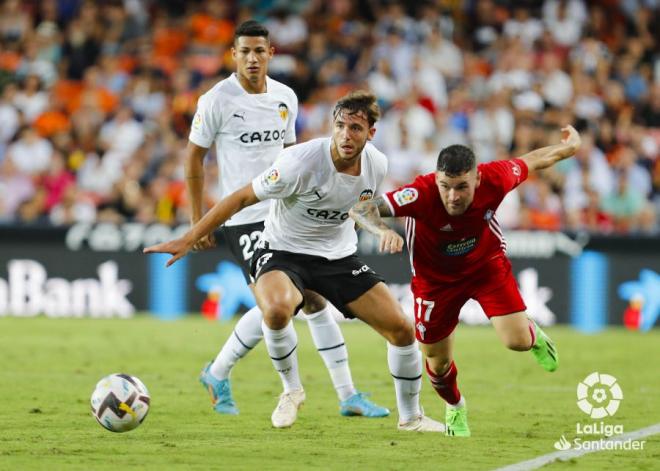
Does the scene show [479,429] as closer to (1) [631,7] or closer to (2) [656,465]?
(2) [656,465]

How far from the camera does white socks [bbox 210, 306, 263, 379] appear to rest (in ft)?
30.0

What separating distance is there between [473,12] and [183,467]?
1528 cm

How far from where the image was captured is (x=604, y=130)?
18.2 meters

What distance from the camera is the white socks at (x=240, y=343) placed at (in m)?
9.13

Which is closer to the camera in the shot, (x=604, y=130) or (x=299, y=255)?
(x=299, y=255)

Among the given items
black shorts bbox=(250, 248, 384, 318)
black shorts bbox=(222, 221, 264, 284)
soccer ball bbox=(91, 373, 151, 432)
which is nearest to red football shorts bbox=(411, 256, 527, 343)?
black shorts bbox=(250, 248, 384, 318)

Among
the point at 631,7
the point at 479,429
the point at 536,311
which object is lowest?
the point at 536,311

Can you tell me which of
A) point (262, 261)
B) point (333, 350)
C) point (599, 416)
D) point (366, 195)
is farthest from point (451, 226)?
point (599, 416)

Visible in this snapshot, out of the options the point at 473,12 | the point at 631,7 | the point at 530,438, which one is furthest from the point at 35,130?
the point at 530,438

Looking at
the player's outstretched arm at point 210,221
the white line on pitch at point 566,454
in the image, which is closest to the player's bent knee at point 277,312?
the player's outstretched arm at point 210,221

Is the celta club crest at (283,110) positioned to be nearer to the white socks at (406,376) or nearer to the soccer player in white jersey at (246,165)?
the soccer player in white jersey at (246,165)

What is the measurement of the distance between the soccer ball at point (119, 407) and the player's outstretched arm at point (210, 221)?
0.81 m

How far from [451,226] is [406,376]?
107 cm

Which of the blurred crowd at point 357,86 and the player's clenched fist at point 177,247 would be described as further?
the blurred crowd at point 357,86
